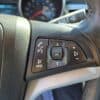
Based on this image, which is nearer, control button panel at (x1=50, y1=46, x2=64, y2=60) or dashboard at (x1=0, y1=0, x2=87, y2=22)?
control button panel at (x1=50, y1=46, x2=64, y2=60)

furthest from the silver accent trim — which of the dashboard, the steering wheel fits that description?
the dashboard

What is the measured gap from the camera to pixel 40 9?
158cm

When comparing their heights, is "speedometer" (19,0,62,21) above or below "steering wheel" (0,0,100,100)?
above

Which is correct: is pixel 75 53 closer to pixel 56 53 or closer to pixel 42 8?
pixel 56 53

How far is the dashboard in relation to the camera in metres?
1.49

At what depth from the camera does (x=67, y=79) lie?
2.12 feet

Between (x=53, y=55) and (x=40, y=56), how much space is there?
2cm

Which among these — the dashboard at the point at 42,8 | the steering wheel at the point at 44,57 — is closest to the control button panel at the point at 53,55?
the steering wheel at the point at 44,57

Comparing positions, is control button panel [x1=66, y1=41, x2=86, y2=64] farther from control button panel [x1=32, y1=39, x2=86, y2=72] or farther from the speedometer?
the speedometer

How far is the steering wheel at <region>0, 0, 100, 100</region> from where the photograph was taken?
2.08ft

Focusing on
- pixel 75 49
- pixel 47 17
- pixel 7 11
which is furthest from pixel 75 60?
pixel 7 11

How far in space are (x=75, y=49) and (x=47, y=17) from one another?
0.85 metres

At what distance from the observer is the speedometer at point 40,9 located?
1502 millimetres

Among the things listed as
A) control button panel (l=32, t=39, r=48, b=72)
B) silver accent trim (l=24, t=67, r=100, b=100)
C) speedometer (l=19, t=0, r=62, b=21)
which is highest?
speedometer (l=19, t=0, r=62, b=21)
